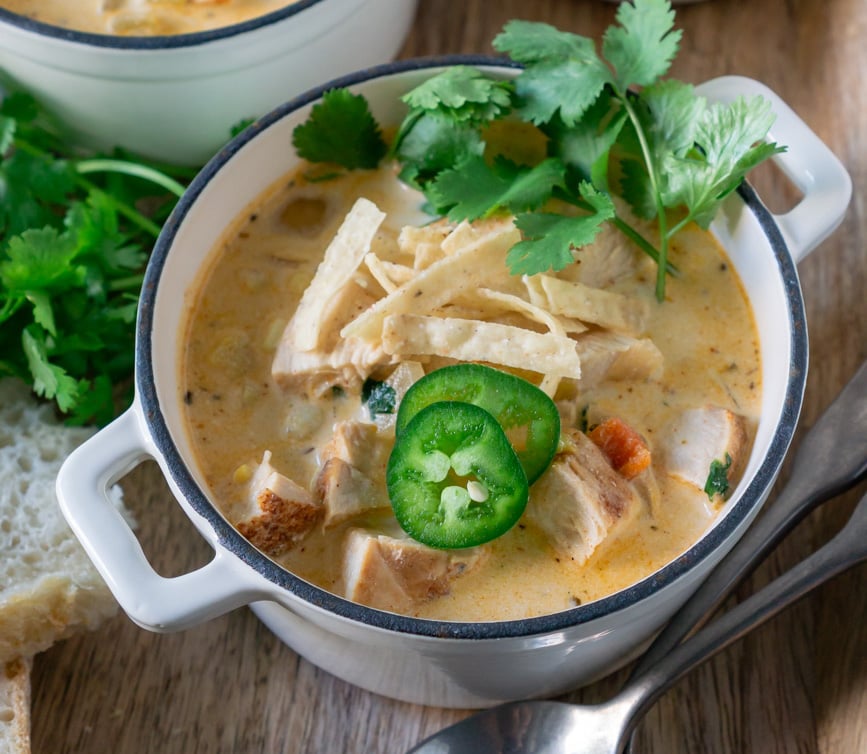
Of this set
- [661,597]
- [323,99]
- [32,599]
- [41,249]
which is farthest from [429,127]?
[32,599]

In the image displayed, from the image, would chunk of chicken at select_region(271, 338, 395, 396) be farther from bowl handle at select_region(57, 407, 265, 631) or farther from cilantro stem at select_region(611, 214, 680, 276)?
cilantro stem at select_region(611, 214, 680, 276)

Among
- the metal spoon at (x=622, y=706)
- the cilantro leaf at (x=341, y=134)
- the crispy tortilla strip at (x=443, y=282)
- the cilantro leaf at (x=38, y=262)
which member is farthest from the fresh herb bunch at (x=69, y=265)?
the metal spoon at (x=622, y=706)

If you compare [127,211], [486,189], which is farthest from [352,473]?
[127,211]

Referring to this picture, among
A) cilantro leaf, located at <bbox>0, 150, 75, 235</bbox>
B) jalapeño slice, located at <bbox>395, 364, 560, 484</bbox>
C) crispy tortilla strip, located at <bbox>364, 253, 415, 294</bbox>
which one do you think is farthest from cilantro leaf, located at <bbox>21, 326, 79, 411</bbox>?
jalapeño slice, located at <bbox>395, 364, 560, 484</bbox>

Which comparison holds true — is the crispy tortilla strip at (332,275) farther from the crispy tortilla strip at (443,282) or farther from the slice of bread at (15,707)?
the slice of bread at (15,707)

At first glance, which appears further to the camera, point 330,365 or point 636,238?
point 636,238

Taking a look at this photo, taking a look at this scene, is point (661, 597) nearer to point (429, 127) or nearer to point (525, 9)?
point (429, 127)

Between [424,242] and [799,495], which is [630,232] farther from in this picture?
[799,495]
